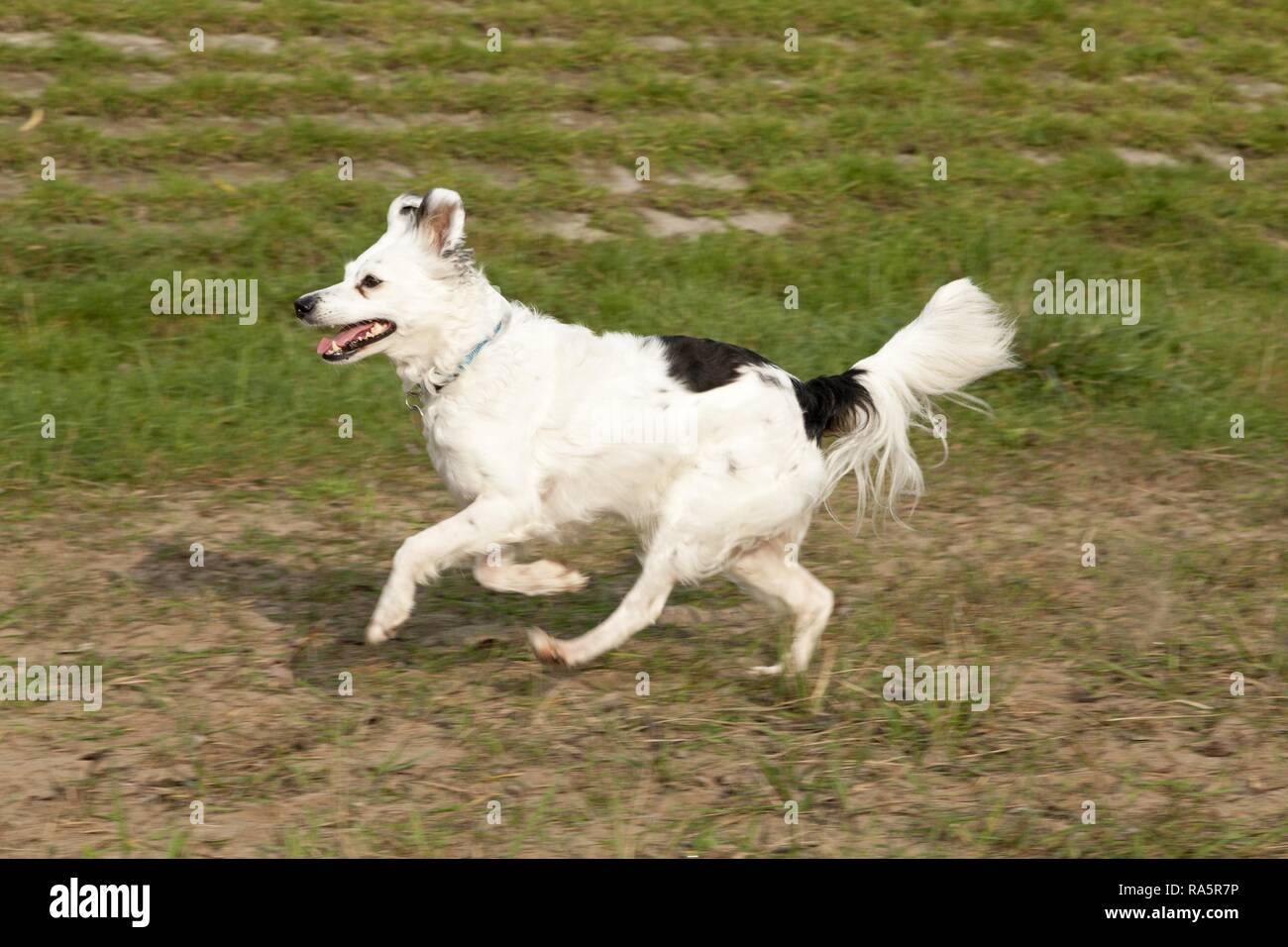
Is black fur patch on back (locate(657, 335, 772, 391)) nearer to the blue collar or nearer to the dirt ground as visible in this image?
the blue collar

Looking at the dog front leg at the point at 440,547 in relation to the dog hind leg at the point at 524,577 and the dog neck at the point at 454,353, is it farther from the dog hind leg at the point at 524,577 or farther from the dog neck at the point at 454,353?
the dog neck at the point at 454,353

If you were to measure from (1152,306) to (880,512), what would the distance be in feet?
10.2

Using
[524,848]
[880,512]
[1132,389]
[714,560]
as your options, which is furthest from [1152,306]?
[524,848]

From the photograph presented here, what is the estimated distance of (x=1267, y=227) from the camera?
10430mm

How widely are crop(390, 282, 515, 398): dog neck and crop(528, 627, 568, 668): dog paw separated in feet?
2.94

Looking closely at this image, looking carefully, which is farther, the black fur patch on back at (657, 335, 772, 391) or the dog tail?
the dog tail

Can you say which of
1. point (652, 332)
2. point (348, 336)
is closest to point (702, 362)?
point (348, 336)

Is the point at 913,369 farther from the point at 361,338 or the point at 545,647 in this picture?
the point at 361,338

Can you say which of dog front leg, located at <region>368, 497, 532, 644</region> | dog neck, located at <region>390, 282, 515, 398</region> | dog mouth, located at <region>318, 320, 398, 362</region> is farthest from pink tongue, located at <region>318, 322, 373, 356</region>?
dog front leg, located at <region>368, 497, 532, 644</region>

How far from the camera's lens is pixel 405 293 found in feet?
17.0

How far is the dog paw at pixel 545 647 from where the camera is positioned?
5160mm

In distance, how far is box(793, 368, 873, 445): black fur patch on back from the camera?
5.42 metres

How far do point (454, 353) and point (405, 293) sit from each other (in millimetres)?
268

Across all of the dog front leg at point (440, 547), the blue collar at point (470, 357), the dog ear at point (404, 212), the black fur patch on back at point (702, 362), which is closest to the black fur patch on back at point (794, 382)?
the black fur patch on back at point (702, 362)
